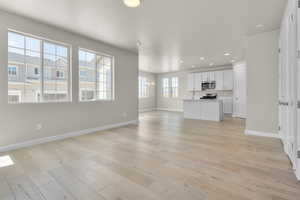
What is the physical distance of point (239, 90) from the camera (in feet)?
23.8

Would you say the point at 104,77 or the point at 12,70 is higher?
the point at 104,77

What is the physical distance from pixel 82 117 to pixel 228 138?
156 inches

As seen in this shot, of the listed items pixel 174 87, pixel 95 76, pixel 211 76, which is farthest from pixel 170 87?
pixel 95 76

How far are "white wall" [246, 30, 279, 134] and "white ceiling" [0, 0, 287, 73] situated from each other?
0.33 meters

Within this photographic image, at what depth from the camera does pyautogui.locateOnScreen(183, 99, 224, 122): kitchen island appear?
6.41 metres

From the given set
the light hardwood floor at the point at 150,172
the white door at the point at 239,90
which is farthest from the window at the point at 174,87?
the light hardwood floor at the point at 150,172

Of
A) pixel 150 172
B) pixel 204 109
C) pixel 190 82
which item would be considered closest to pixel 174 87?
pixel 190 82

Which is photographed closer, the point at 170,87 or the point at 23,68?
the point at 23,68

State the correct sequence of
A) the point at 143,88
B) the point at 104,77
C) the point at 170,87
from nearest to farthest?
the point at 104,77 < the point at 143,88 < the point at 170,87

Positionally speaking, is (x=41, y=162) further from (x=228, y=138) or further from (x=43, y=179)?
(x=228, y=138)

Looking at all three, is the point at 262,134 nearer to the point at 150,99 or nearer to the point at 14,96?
the point at 14,96

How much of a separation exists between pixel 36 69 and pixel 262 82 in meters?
5.58

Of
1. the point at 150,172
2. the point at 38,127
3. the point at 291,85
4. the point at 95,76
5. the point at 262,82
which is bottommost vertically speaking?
the point at 150,172

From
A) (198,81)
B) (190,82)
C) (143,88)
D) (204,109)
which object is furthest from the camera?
(143,88)
